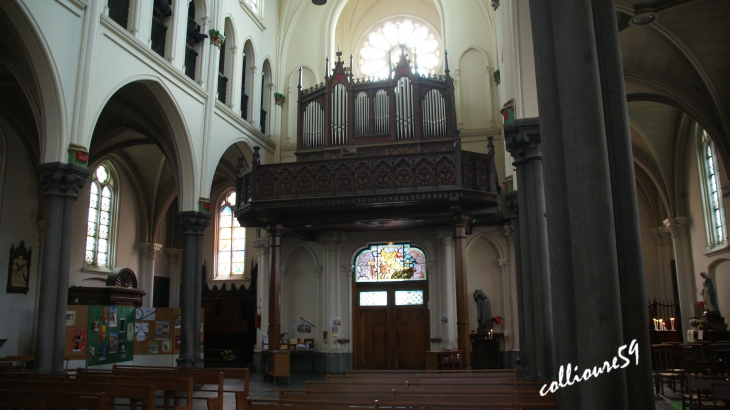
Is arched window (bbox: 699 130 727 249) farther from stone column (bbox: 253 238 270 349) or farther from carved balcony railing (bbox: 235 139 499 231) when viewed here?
stone column (bbox: 253 238 270 349)

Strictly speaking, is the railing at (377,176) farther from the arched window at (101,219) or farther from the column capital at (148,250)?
the column capital at (148,250)

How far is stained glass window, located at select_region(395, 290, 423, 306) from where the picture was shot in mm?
19375

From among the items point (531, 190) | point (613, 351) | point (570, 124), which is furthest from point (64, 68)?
point (613, 351)

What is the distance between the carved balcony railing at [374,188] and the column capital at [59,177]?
4755 millimetres

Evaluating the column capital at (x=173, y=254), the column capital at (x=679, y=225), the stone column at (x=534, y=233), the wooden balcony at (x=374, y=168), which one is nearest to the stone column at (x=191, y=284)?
the wooden balcony at (x=374, y=168)

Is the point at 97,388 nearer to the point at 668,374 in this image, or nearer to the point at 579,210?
the point at 579,210

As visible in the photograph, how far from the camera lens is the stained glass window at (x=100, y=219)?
19828 millimetres

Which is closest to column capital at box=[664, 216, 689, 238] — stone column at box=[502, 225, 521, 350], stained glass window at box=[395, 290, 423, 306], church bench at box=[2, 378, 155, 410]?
stone column at box=[502, 225, 521, 350]

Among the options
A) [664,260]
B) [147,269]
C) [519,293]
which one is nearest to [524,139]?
[519,293]

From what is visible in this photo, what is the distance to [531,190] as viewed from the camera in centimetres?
1004

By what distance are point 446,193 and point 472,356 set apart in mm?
6494

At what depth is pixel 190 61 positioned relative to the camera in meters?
16.3

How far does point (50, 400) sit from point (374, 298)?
45.4 ft

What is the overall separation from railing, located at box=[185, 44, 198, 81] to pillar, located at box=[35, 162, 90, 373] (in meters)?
5.69
